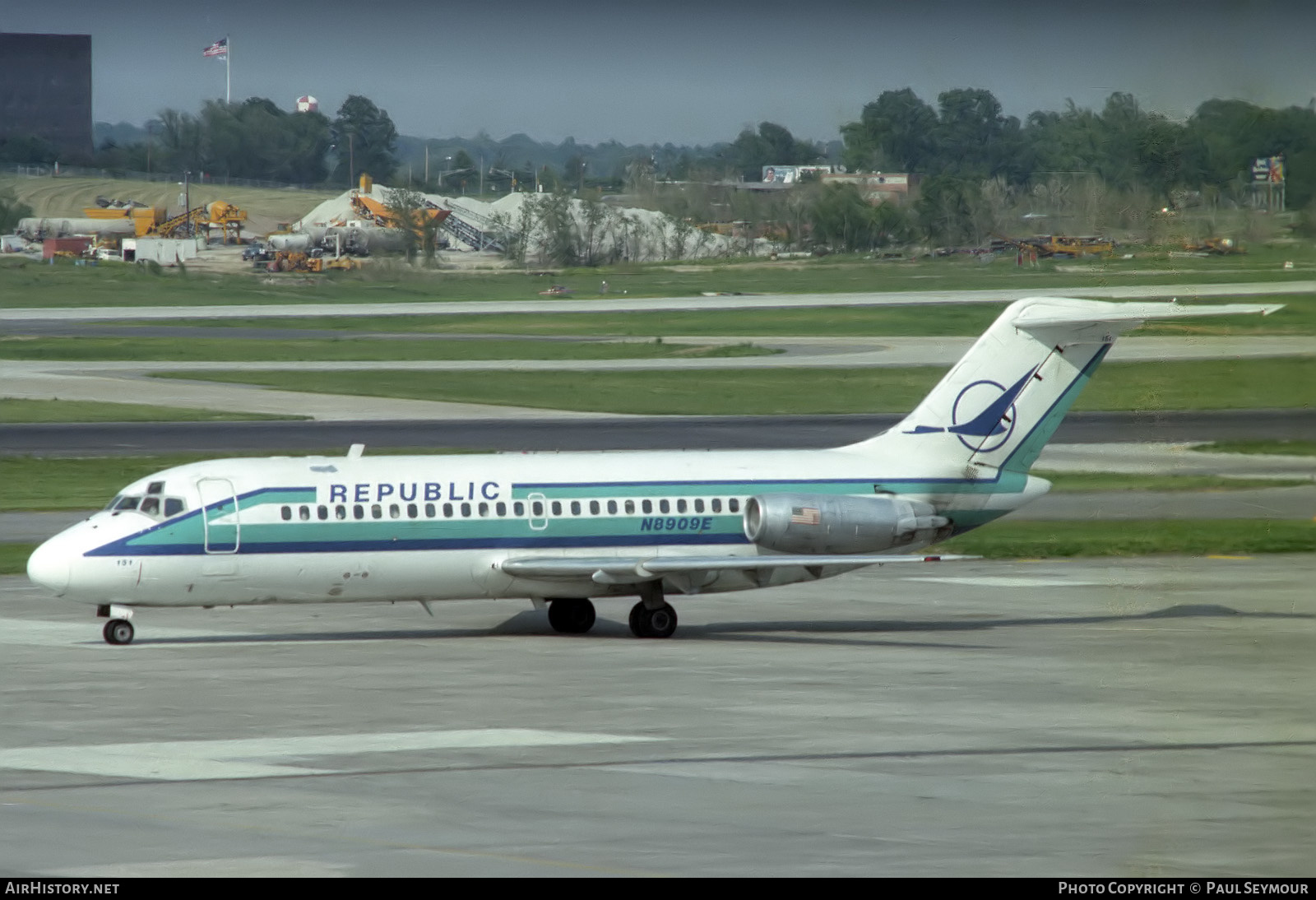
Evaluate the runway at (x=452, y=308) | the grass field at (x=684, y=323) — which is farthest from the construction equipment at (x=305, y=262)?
the grass field at (x=684, y=323)

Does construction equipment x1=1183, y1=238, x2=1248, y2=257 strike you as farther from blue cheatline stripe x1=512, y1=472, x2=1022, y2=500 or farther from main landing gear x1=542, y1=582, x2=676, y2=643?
main landing gear x1=542, y1=582, x2=676, y2=643

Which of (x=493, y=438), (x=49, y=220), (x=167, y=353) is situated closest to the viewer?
(x=493, y=438)

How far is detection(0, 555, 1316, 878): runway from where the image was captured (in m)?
14.5

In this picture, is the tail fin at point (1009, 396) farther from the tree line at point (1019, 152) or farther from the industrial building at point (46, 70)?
the industrial building at point (46, 70)

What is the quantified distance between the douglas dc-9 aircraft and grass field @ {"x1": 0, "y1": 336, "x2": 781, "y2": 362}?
5985 cm

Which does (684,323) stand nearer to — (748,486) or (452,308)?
(452,308)

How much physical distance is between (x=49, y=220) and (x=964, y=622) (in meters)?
143

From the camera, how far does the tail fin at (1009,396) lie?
102 ft

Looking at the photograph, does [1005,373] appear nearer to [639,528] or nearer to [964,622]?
[964,622]

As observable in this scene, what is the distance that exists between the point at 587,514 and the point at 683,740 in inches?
377

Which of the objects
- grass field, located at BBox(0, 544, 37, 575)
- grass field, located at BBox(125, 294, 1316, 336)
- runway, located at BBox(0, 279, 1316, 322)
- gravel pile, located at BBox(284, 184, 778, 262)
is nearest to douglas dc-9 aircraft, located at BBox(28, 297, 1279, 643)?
grass field, located at BBox(0, 544, 37, 575)

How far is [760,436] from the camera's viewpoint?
6206 centimetres
